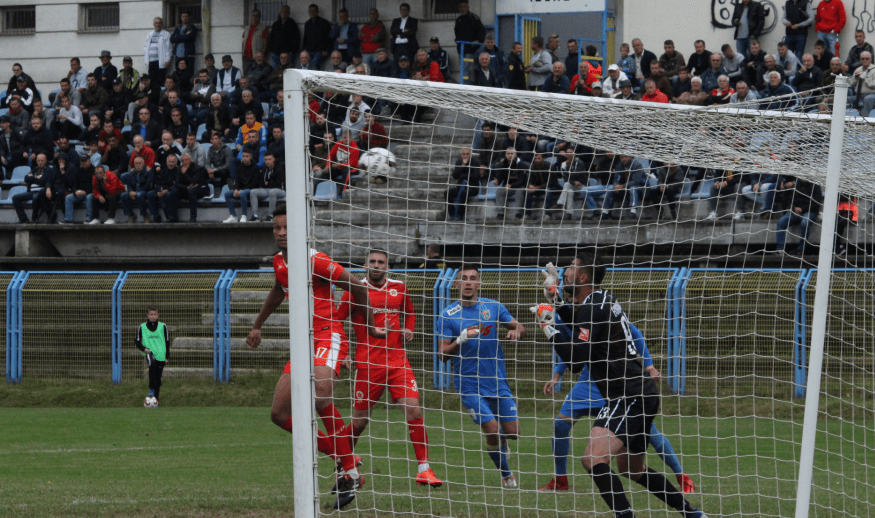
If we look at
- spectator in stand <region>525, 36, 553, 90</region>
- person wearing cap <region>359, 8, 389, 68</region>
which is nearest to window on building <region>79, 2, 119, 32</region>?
person wearing cap <region>359, 8, 389, 68</region>

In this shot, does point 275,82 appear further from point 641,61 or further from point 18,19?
point 18,19

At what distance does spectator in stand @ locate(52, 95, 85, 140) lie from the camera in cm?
2217

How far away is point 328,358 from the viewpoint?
24.4 feet

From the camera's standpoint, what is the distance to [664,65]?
18844mm

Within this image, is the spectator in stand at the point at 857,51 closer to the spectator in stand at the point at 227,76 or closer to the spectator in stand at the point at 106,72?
the spectator in stand at the point at 227,76

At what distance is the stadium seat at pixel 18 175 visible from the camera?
21.8m

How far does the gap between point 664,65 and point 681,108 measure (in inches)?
512

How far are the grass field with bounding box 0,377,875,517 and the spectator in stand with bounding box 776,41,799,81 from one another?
283 inches

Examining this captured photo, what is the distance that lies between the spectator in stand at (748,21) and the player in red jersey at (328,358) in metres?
14.6

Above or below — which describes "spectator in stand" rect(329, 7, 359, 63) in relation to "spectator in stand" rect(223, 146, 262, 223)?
above

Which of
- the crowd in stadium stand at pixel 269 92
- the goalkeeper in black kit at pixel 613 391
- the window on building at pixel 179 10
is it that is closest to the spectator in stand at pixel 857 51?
the crowd in stadium stand at pixel 269 92

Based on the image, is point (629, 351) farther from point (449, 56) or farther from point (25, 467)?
point (449, 56)

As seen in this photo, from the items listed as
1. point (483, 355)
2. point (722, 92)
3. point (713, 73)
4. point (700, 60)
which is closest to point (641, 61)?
point (700, 60)

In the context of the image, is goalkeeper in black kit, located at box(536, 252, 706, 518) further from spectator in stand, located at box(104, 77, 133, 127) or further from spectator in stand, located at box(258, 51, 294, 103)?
spectator in stand, located at box(104, 77, 133, 127)
